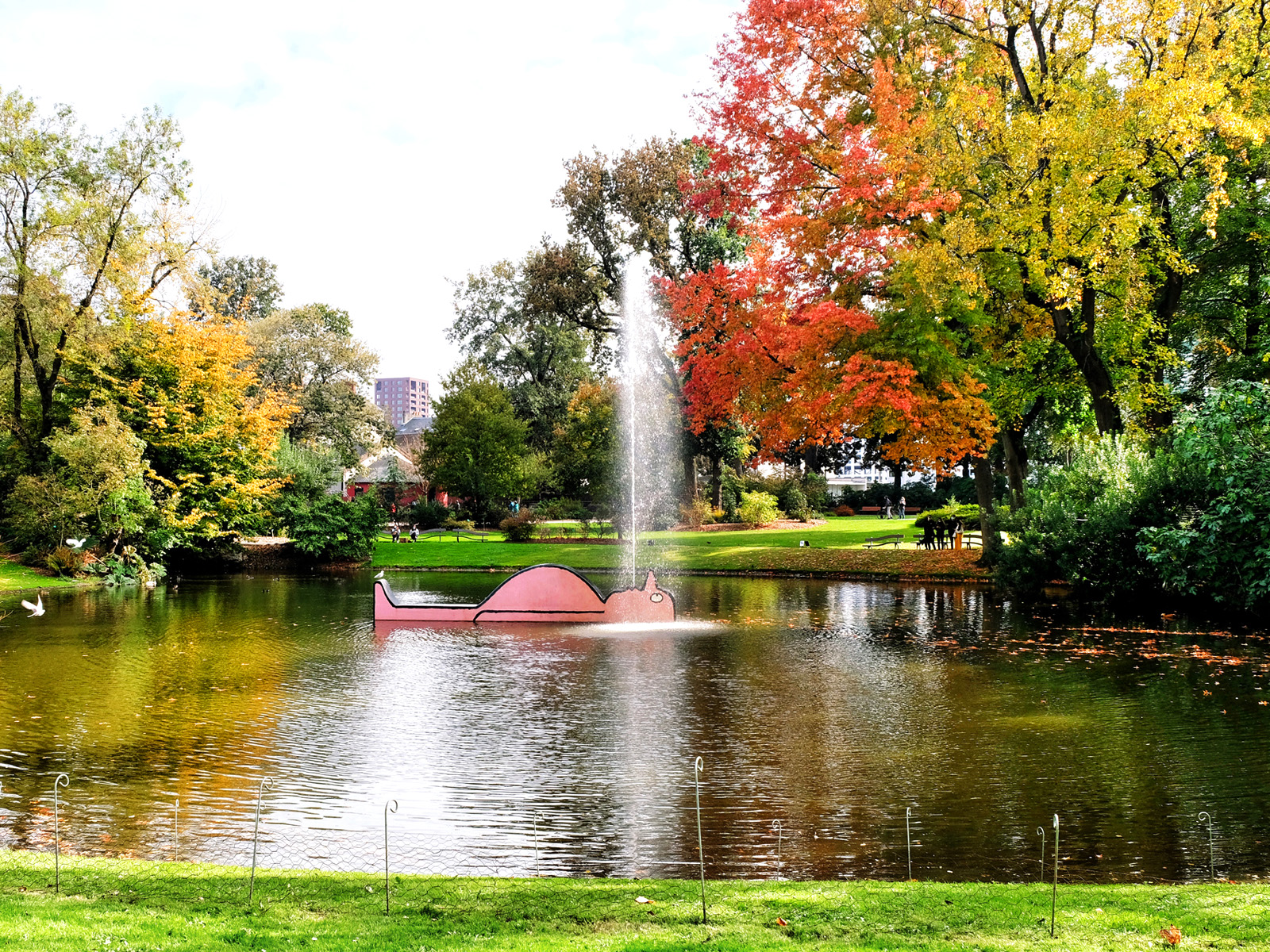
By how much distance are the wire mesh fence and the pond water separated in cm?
4

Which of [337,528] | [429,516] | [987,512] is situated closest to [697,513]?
[337,528]

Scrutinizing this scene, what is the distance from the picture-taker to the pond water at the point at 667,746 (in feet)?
20.1

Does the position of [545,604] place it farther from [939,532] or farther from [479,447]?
[479,447]

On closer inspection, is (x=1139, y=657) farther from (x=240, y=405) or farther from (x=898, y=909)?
(x=240, y=405)

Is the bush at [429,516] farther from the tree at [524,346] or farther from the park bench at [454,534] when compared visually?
the tree at [524,346]

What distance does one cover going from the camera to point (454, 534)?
43.3 metres

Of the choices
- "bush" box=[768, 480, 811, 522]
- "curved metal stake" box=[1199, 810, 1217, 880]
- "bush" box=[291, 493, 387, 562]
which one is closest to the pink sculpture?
"curved metal stake" box=[1199, 810, 1217, 880]

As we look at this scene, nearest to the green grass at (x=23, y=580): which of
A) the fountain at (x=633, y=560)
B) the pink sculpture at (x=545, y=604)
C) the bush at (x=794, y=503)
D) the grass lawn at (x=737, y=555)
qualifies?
the fountain at (x=633, y=560)

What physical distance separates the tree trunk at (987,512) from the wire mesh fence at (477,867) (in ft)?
59.9

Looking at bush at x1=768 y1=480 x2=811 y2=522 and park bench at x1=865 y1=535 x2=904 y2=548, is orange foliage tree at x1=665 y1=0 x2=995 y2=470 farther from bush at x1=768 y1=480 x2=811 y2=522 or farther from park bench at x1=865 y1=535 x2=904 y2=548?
bush at x1=768 y1=480 x2=811 y2=522

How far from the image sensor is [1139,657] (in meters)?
13.0

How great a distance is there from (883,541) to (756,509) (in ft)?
28.9

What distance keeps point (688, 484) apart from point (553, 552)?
10.5 meters

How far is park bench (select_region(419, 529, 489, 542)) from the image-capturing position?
1632 inches
